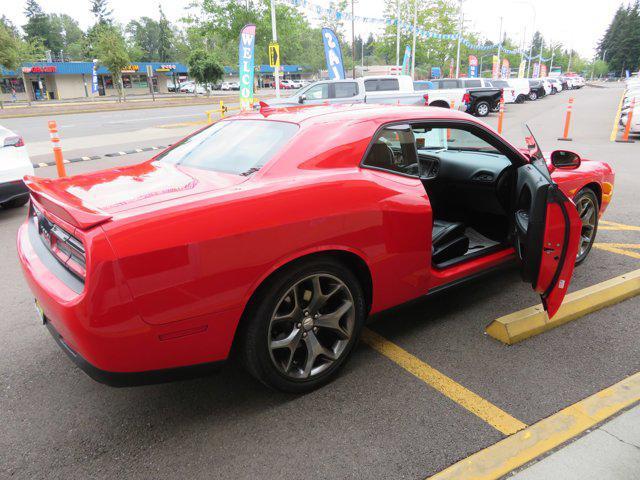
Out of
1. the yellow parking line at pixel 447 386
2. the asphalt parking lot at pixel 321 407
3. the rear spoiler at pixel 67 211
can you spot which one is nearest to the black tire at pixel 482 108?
the asphalt parking lot at pixel 321 407

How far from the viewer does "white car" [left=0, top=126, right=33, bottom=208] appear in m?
6.12

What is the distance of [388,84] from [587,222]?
13.7 m

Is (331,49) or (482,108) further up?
(331,49)

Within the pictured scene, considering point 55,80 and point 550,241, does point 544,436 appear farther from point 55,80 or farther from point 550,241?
point 55,80

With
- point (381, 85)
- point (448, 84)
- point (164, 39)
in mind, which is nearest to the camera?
point (381, 85)

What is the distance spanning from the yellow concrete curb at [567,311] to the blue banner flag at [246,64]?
16816mm

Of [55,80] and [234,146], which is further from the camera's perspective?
[55,80]

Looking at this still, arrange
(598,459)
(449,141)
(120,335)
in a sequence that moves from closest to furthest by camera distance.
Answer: (120,335), (598,459), (449,141)

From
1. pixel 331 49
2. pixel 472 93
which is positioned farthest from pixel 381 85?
pixel 472 93

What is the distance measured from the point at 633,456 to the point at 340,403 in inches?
53.8

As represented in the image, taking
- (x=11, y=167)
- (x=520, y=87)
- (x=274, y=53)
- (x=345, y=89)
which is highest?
(x=274, y=53)

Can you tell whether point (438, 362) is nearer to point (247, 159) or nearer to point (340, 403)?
point (340, 403)

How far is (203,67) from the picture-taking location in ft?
148

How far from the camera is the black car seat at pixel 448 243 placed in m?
3.35
